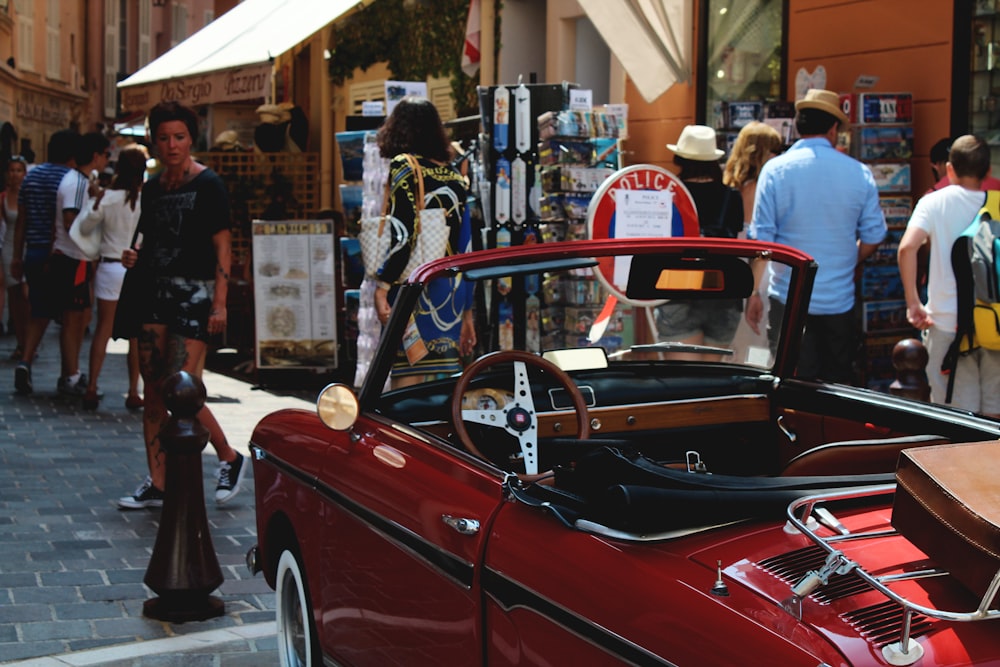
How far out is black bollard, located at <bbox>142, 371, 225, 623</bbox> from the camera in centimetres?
504

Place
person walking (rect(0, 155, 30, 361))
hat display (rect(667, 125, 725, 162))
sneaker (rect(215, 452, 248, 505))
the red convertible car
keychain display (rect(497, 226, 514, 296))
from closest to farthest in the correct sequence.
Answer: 1. the red convertible car
2. sneaker (rect(215, 452, 248, 505))
3. hat display (rect(667, 125, 725, 162))
4. keychain display (rect(497, 226, 514, 296))
5. person walking (rect(0, 155, 30, 361))

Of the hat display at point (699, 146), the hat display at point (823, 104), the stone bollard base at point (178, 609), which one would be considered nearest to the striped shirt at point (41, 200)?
the hat display at point (699, 146)

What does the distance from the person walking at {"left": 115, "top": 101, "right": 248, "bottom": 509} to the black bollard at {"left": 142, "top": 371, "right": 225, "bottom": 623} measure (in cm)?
154

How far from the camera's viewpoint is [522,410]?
3.88m

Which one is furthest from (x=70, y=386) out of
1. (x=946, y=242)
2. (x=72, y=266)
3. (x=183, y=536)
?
(x=946, y=242)

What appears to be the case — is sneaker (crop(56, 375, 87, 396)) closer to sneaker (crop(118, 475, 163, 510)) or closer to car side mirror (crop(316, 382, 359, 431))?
sneaker (crop(118, 475, 163, 510))

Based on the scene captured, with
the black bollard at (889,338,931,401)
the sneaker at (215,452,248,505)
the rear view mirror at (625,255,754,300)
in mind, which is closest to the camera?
the rear view mirror at (625,255,754,300)

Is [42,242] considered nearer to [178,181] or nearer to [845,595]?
[178,181]

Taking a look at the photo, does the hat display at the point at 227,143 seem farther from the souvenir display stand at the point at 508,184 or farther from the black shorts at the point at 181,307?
the black shorts at the point at 181,307

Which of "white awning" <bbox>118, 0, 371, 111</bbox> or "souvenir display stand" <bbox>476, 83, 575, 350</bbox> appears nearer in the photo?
"souvenir display stand" <bbox>476, 83, 575, 350</bbox>

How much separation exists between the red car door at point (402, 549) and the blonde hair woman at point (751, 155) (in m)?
5.32

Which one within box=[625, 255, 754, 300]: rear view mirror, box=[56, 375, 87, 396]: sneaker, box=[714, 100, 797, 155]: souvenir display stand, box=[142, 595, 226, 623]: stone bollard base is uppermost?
box=[714, 100, 797, 155]: souvenir display stand

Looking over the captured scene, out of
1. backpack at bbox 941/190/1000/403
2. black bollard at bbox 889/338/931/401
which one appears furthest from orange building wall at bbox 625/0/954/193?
black bollard at bbox 889/338/931/401

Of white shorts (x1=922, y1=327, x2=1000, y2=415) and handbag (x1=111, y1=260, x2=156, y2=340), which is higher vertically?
handbag (x1=111, y1=260, x2=156, y2=340)
